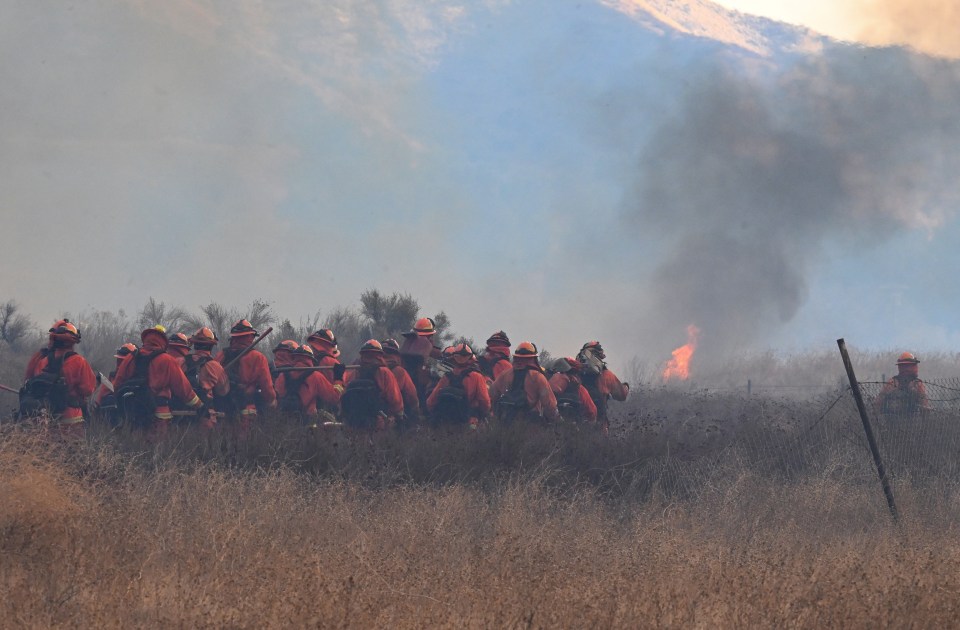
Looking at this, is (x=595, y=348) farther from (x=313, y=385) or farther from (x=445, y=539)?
(x=445, y=539)

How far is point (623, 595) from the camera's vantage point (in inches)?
255

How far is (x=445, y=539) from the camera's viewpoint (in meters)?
8.05

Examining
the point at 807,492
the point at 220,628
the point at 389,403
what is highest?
the point at 389,403

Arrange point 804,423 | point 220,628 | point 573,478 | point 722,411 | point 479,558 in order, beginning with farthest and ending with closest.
→ point 722,411
point 804,423
point 573,478
point 479,558
point 220,628

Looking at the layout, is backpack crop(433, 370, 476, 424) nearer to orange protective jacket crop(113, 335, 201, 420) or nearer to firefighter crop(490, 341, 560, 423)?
firefighter crop(490, 341, 560, 423)

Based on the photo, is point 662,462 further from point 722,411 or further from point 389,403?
point 722,411

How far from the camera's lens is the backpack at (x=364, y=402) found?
1380 cm

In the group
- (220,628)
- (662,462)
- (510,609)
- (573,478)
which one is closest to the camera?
(220,628)

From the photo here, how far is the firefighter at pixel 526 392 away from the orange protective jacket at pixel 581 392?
0.85 meters

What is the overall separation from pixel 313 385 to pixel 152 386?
255cm

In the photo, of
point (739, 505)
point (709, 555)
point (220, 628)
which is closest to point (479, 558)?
point (709, 555)

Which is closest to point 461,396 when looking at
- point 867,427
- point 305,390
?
point 305,390

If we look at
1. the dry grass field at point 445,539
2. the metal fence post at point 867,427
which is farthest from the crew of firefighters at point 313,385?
the metal fence post at point 867,427

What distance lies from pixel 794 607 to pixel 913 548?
99.3 inches
